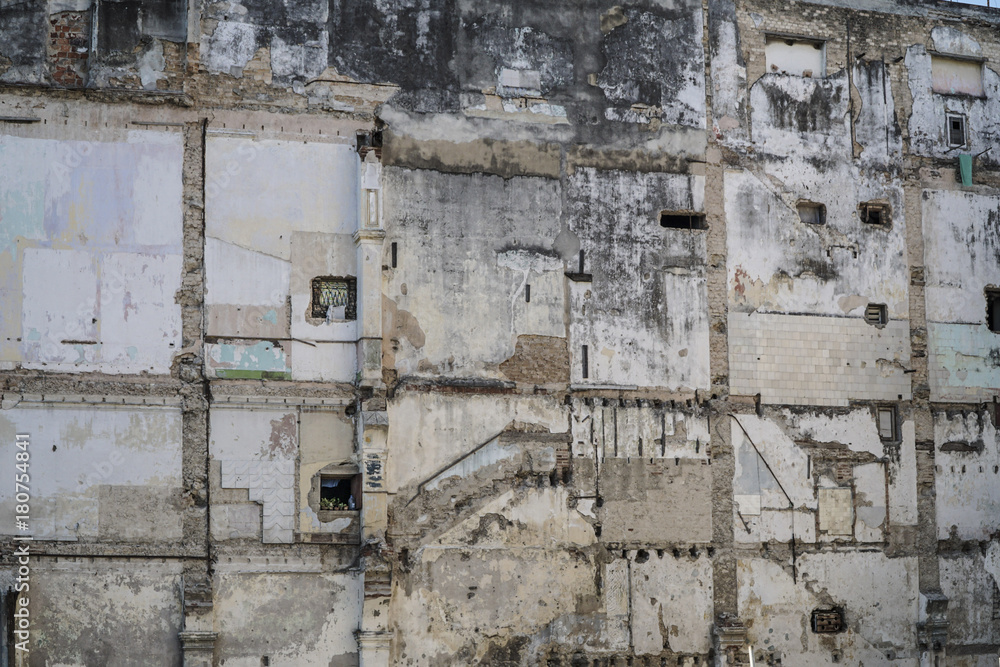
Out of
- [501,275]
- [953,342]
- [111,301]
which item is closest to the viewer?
[111,301]

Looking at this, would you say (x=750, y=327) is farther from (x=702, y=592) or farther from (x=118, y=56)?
(x=118, y=56)

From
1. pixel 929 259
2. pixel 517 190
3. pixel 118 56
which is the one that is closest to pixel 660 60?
pixel 517 190

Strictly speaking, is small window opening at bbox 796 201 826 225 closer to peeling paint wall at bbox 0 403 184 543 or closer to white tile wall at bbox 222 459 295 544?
white tile wall at bbox 222 459 295 544

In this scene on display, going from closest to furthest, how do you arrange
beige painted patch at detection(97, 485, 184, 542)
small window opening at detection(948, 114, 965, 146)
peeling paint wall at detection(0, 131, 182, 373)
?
beige painted patch at detection(97, 485, 184, 542), peeling paint wall at detection(0, 131, 182, 373), small window opening at detection(948, 114, 965, 146)

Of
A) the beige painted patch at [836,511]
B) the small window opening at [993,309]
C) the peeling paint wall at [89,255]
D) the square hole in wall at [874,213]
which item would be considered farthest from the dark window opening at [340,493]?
the small window opening at [993,309]

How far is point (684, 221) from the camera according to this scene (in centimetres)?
1970

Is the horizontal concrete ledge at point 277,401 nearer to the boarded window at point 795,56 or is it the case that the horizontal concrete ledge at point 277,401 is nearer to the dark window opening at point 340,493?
the dark window opening at point 340,493

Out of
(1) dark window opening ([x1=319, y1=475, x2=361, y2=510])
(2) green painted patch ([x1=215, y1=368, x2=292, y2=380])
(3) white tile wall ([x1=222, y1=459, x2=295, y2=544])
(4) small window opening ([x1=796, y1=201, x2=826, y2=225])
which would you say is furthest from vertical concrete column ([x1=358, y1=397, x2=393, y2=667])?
(4) small window opening ([x1=796, y1=201, x2=826, y2=225])

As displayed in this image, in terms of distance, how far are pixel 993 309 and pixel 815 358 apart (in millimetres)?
3604

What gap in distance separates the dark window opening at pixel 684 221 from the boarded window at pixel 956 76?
16.0 feet

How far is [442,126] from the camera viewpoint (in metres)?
18.6

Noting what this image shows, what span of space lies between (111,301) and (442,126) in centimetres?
522

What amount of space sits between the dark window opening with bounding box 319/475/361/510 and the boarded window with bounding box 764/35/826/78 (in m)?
9.18

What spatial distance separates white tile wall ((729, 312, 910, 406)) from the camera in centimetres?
1950
